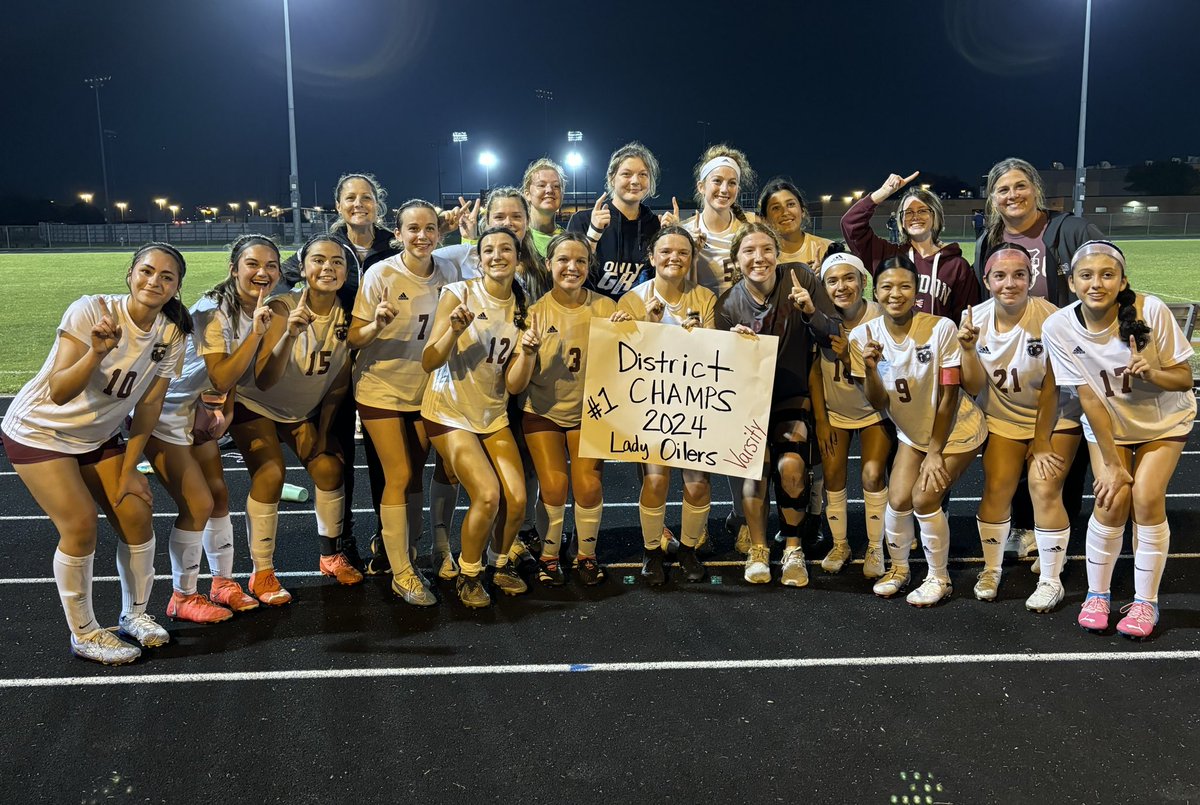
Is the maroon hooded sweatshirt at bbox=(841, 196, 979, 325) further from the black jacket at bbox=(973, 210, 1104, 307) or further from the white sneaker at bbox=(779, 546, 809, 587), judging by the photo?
the white sneaker at bbox=(779, 546, 809, 587)

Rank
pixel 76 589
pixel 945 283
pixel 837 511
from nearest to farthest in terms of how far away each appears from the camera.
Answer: pixel 76 589, pixel 837 511, pixel 945 283

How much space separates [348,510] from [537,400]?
4.32 ft

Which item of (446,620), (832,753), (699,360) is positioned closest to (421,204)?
(699,360)

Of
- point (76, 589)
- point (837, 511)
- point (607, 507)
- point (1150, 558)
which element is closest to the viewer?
point (76, 589)

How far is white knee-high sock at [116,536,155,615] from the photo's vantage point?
4.29 metres

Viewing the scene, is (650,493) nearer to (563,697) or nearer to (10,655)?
(563,697)

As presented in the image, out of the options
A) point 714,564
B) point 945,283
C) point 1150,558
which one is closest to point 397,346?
point 714,564

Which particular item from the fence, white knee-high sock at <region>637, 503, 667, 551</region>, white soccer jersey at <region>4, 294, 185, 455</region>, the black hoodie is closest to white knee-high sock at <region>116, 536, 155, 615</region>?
white soccer jersey at <region>4, 294, 185, 455</region>

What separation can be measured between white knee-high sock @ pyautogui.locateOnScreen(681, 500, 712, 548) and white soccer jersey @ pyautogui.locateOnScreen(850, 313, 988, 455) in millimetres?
1165

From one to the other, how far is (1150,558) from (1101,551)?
8.1 inches

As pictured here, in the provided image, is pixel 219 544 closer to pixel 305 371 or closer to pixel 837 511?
pixel 305 371

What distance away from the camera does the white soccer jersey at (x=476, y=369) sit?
4.82 m

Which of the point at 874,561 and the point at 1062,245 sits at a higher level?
the point at 1062,245

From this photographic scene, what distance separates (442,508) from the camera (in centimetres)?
519
